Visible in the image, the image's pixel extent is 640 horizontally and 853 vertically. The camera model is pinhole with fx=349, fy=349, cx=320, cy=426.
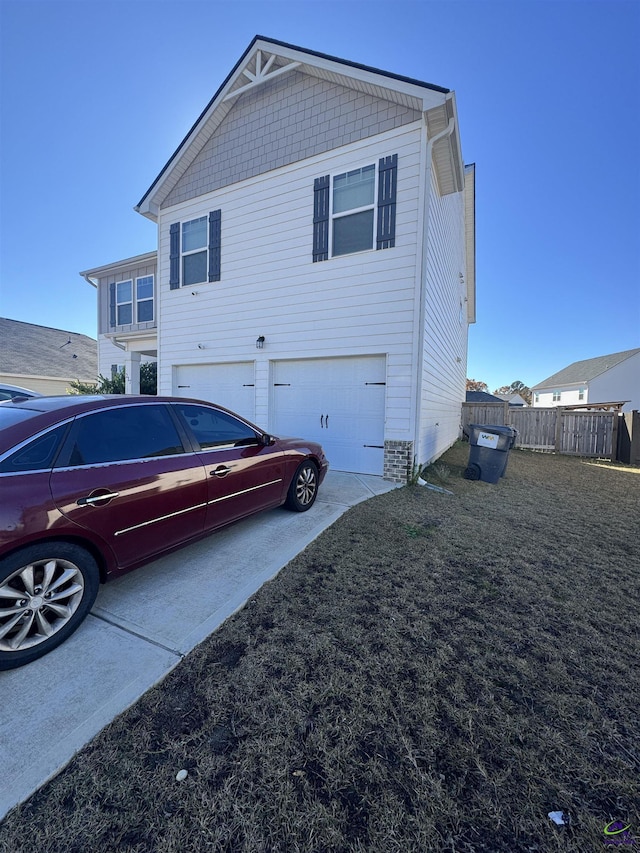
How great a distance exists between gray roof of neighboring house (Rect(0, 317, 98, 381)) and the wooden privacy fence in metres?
20.2

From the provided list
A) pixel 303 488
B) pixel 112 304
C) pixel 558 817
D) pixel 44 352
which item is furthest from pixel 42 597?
pixel 44 352

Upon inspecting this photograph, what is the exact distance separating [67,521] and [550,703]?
9.33 feet

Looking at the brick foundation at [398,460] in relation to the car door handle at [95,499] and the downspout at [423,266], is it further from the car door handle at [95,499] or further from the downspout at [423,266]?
the car door handle at [95,499]

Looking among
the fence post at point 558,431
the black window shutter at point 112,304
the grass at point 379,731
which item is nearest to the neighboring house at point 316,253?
the grass at point 379,731

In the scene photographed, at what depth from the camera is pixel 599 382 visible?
35.0 meters

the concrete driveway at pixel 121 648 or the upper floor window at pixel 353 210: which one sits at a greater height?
the upper floor window at pixel 353 210

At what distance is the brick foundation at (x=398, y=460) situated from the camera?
6132 millimetres

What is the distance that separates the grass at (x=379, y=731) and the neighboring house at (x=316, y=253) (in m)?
3.72

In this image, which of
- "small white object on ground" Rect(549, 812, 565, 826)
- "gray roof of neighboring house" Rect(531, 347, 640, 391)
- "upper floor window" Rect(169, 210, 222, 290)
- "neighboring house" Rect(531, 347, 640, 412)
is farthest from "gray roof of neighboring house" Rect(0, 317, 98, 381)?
"gray roof of neighboring house" Rect(531, 347, 640, 391)

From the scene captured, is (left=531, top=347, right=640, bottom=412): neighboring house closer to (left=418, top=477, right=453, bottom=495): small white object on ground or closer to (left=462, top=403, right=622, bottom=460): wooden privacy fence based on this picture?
(left=462, top=403, right=622, bottom=460): wooden privacy fence

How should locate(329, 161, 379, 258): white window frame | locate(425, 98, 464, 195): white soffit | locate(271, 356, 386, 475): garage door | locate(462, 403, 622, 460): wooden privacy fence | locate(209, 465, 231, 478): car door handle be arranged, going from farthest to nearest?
locate(462, 403, 622, 460): wooden privacy fence → locate(271, 356, 386, 475): garage door → locate(329, 161, 379, 258): white window frame → locate(425, 98, 464, 195): white soffit → locate(209, 465, 231, 478): car door handle

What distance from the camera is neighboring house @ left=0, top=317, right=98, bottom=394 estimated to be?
56.3ft

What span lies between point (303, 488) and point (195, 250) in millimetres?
6907

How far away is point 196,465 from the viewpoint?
2.99 m
